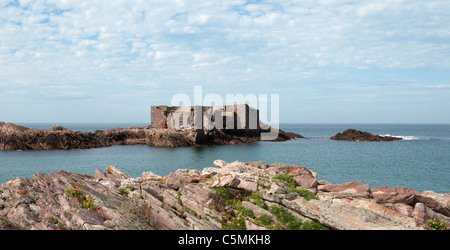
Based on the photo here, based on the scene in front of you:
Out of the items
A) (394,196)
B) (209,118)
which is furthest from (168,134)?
(394,196)

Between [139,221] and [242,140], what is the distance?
71.1 meters

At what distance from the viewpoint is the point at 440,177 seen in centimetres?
3697

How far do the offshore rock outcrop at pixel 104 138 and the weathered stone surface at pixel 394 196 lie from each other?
60.0 m

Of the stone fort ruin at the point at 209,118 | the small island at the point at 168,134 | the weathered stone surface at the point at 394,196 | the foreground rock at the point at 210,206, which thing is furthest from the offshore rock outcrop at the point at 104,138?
the weathered stone surface at the point at 394,196

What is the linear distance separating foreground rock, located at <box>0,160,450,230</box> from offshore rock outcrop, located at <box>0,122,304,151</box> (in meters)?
55.4

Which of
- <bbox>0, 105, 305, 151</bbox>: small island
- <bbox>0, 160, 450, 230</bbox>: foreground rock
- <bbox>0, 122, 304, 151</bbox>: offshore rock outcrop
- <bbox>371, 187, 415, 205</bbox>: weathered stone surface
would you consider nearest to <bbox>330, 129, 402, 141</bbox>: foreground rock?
<bbox>0, 105, 305, 151</bbox>: small island

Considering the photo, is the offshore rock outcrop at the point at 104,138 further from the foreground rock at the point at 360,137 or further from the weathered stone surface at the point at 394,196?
the weathered stone surface at the point at 394,196

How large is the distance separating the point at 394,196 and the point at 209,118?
6766cm

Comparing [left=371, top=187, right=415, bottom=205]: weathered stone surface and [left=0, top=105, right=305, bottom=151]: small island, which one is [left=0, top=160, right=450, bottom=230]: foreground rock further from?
[left=0, top=105, right=305, bottom=151]: small island

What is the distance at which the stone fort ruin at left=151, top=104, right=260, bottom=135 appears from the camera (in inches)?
3209

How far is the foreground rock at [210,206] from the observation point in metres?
11.9

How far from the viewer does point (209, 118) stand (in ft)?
265

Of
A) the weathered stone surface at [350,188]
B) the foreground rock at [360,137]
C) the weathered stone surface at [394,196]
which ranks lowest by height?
the foreground rock at [360,137]
